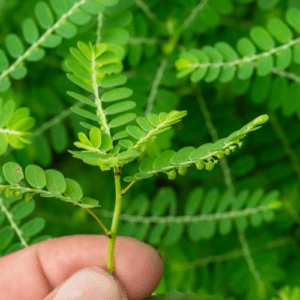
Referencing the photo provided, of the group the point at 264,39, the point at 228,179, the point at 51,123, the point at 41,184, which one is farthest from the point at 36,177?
the point at 228,179

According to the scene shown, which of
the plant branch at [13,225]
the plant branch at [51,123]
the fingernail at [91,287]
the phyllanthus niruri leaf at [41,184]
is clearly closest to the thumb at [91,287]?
the fingernail at [91,287]

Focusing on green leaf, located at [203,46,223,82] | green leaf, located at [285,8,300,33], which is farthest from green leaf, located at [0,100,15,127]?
green leaf, located at [285,8,300,33]

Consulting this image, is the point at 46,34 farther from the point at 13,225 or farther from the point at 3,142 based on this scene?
the point at 13,225

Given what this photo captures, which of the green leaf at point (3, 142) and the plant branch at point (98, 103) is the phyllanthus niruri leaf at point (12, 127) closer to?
the green leaf at point (3, 142)

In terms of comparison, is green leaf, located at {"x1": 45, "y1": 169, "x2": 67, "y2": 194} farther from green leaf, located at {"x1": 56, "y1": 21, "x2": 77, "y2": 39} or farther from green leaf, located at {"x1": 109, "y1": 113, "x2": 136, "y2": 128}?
green leaf, located at {"x1": 56, "y1": 21, "x2": 77, "y2": 39}

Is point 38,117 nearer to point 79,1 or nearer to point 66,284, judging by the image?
point 79,1
